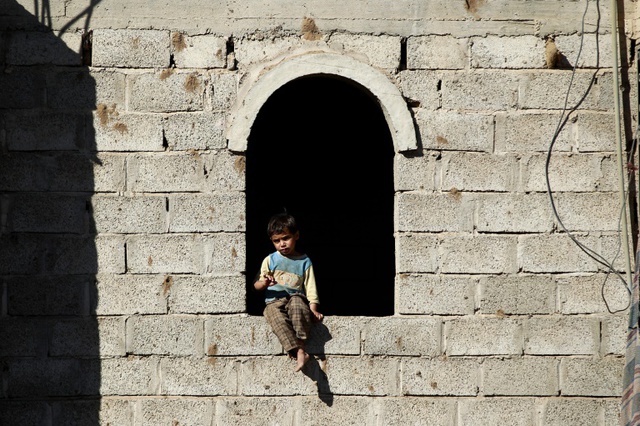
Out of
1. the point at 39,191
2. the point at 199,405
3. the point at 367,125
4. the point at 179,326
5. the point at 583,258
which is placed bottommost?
the point at 199,405

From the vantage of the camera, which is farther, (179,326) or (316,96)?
(316,96)

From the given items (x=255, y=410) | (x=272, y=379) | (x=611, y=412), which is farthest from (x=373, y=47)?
(x=611, y=412)

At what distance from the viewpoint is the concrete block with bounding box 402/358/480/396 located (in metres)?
6.59

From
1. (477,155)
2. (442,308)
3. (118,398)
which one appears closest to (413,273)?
(442,308)

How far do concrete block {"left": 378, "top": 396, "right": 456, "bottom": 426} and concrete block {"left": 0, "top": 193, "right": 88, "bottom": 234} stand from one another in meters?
2.29

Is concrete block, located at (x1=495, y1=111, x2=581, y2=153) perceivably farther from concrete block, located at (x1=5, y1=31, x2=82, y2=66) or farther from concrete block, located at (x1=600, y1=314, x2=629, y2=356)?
concrete block, located at (x1=5, y1=31, x2=82, y2=66)

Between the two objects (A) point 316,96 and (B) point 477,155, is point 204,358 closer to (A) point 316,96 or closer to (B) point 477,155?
(B) point 477,155

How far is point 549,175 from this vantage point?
669cm

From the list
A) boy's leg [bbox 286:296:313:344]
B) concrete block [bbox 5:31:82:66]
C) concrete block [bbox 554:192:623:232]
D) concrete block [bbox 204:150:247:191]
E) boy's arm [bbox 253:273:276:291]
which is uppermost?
concrete block [bbox 5:31:82:66]

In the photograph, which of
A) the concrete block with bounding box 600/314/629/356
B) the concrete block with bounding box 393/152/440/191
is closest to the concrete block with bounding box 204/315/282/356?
the concrete block with bounding box 393/152/440/191

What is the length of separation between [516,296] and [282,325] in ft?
5.11

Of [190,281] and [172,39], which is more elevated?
[172,39]

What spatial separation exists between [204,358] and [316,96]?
12.6ft

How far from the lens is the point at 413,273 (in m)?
6.62
